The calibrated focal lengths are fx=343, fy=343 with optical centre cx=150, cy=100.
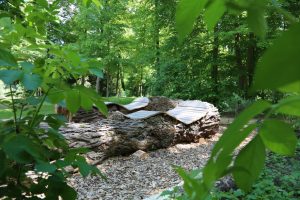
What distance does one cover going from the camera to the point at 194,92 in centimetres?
1333

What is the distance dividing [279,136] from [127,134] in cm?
621

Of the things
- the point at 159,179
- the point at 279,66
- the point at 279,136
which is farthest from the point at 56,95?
the point at 159,179

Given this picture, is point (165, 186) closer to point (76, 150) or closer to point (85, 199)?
point (85, 199)

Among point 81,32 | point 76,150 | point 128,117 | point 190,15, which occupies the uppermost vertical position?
point 81,32

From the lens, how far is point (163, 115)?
746cm

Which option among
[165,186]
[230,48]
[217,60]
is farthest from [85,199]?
[230,48]

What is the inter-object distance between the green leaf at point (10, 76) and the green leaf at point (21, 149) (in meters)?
0.16

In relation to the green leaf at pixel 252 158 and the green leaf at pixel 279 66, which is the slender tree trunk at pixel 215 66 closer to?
the green leaf at pixel 252 158

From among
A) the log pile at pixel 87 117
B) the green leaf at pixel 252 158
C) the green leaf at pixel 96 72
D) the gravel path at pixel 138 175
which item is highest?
the green leaf at pixel 96 72

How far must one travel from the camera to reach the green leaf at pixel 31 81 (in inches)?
36.3

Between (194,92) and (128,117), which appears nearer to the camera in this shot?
(128,117)

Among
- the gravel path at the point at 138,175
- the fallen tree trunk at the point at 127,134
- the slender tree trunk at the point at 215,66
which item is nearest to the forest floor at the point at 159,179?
the gravel path at the point at 138,175

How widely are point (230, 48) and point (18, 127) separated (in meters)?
14.7

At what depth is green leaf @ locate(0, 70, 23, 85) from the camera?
90 cm
